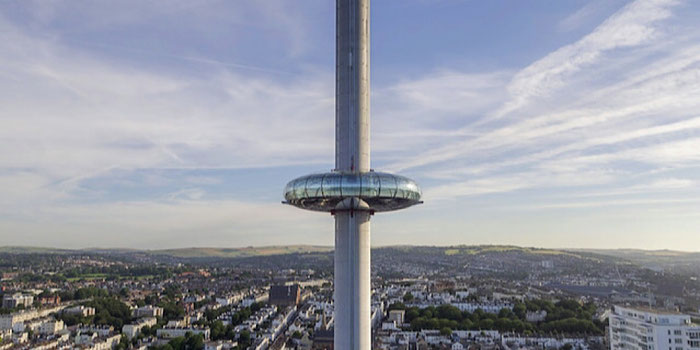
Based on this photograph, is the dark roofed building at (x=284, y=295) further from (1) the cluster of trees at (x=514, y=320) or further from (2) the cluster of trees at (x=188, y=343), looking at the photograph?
(2) the cluster of trees at (x=188, y=343)

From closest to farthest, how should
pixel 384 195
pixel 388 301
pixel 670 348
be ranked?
pixel 384 195, pixel 670 348, pixel 388 301

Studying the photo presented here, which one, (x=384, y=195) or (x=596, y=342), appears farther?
(x=596, y=342)

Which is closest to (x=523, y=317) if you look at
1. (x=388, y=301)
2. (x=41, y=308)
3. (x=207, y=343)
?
(x=388, y=301)

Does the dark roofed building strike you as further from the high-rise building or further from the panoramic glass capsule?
the panoramic glass capsule

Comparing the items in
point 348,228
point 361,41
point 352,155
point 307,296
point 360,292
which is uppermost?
point 361,41

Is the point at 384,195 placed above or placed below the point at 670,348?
above

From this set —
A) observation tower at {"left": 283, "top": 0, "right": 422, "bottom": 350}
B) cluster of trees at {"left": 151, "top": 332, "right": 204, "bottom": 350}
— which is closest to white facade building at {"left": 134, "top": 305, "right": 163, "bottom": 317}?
cluster of trees at {"left": 151, "top": 332, "right": 204, "bottom": 350}

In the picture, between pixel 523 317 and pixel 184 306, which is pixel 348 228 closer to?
pixel 523 317
